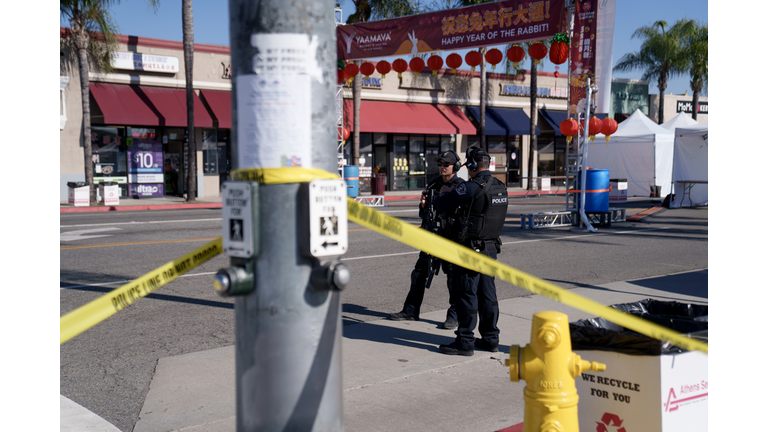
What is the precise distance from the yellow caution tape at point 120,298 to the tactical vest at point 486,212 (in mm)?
3473

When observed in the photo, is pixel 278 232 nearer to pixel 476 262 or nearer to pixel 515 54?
pixel 476 262

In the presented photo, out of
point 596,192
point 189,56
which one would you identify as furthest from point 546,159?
point 189,56

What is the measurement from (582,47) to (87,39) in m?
16.9

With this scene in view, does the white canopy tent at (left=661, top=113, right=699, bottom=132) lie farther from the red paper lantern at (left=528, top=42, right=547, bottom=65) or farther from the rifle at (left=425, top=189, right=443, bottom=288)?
the rifle at (left=425, top=189, right=443, bottom=288)

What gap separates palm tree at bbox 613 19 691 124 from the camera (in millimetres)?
39469

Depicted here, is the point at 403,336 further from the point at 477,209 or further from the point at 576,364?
the point at 576,364

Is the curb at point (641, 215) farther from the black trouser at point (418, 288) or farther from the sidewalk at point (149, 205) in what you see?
the black trouser at point (418, 288)

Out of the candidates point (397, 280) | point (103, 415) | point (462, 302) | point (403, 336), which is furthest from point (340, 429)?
point (397, 280)

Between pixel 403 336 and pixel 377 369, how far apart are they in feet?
3.49

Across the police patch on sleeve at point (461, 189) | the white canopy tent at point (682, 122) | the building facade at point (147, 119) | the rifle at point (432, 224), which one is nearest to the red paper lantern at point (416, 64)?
the building facade at point (147, 119)

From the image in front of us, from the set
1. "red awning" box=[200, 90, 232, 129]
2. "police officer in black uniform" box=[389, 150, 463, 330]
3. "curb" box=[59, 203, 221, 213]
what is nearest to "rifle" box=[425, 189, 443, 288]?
"police officer in black uniform" box=[389, 150, 463, 330]

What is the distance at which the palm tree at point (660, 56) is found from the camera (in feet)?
129

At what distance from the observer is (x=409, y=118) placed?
3094 centimetres

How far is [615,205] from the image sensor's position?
24.3 metres
